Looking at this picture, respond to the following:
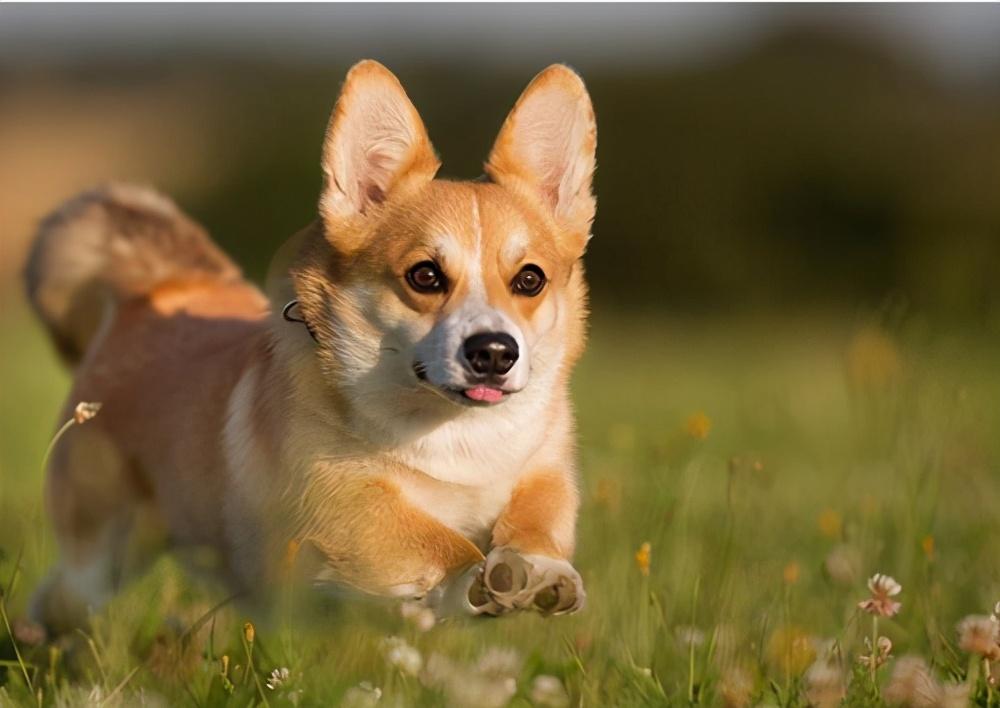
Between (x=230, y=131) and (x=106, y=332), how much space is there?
39.3 ft

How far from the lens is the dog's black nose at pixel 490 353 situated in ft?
10.6

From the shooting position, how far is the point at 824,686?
297 centimetres

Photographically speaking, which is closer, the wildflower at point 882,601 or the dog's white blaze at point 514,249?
the wildflower at point 882,601

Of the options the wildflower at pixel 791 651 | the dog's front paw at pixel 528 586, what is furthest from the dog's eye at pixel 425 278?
the wildflower at pixel 791 651

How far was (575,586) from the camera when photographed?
306 centimetres

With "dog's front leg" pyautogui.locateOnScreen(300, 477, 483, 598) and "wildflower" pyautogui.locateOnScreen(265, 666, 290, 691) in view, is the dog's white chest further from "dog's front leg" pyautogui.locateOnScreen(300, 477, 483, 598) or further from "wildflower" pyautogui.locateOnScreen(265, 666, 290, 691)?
"wildflower" pyautogui.locateOnScreen(265, 666, 290, 691)

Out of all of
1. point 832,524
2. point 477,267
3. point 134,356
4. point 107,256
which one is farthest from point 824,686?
point 107,256

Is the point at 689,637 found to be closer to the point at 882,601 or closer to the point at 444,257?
the point at 882,601

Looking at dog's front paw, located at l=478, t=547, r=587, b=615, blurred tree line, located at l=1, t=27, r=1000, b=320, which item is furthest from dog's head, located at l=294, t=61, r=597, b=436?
blurred tree line, located at l=1, t=27, r=1000, b=320

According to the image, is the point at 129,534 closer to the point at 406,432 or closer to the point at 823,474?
the point at 406,432

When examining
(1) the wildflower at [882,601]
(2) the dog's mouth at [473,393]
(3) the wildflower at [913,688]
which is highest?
(2) the dog's mouth at [473,393]

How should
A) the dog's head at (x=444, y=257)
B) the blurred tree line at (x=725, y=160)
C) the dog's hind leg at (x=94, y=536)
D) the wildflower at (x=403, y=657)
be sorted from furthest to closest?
the blurred tree line at (x=725, y=160) < the dog's hind leg at (x=94, y=536) < the dog's head at (x=444, y=257) < the wildflower at (x=403, y=657)

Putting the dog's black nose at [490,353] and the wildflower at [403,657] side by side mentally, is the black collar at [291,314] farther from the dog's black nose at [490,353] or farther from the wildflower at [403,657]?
the wildflower at [403,657]

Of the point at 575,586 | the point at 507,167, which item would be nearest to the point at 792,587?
the point at 575,586
